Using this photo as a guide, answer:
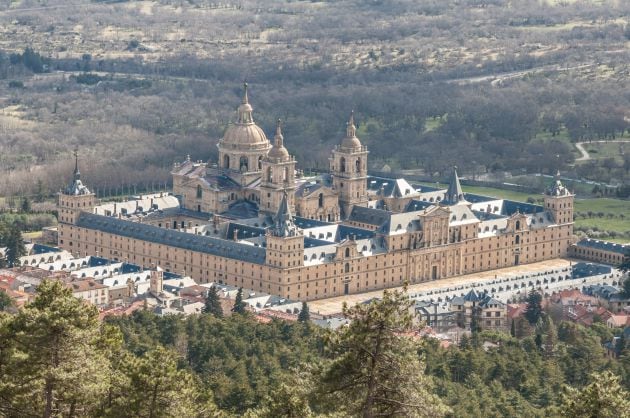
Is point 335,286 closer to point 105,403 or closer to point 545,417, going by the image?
point 545,417

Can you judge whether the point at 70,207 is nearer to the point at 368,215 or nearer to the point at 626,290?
the point at 368,215

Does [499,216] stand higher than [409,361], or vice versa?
[409,361]

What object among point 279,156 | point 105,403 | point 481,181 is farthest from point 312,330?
point 481,181

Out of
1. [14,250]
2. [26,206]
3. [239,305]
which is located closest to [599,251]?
[239,305]

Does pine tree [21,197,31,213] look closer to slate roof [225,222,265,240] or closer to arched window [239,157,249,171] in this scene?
arched window [239,157,249,171]

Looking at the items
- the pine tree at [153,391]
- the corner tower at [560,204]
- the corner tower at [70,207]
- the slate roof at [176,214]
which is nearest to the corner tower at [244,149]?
the slate roof at [176,214]
